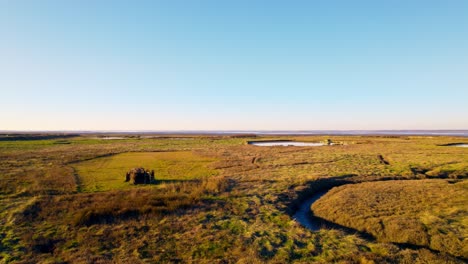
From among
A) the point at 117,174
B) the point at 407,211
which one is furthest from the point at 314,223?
the point at 117,174

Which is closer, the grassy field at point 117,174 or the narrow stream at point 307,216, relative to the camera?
the narrow stream at point 307,216

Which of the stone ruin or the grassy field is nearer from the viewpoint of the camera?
the grassy field

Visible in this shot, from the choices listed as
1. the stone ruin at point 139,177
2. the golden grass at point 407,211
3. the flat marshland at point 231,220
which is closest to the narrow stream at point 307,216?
the flat marshland at point 231,220

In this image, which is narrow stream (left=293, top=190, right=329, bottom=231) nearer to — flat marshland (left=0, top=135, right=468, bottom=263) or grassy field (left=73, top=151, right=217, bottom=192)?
flat marshland (left=0, top=135, right=468, bottom=263)

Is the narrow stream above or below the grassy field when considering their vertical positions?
below

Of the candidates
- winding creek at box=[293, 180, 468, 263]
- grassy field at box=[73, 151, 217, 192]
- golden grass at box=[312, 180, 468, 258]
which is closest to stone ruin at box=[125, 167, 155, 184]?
grassy field at box=[73, 151, 217, 192]

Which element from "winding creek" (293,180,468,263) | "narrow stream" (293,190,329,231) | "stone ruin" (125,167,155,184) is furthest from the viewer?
"stone ruin" (125,167,155,184)

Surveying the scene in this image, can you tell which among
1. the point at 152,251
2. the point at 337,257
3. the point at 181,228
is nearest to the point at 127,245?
the point at 152,251

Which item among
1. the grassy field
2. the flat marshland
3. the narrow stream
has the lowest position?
the narrow stream

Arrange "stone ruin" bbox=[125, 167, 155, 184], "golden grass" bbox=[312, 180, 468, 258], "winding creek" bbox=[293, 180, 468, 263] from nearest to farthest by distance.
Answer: "winding creek" bbox=[293, 180, 468, 263] → "golden grass" bbox=[312, 180, 468, 258] → "stone ruin" bbox=[125, 167, 155, 184]

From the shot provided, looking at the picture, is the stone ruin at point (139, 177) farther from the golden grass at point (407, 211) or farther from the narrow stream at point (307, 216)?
the golden grass at point (407, 211)

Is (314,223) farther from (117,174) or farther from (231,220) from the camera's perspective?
(117,174)
